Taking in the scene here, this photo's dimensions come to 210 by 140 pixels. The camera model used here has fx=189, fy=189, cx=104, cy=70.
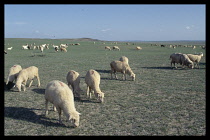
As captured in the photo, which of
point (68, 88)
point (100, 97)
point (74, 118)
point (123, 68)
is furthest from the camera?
point (123, 68)

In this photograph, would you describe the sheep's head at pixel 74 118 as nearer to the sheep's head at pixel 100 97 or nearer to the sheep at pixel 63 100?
the sheep at pixel 63 100

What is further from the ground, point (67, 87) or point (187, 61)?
point (187, 61)

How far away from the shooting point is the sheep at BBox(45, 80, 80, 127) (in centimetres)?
777

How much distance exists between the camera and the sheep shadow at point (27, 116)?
8.41 meters

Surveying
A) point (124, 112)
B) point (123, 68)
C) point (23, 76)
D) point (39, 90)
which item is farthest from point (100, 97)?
point (123, 68)

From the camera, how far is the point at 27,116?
909cm

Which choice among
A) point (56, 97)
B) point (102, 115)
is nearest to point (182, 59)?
point (102, 115)

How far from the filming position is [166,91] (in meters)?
13.3

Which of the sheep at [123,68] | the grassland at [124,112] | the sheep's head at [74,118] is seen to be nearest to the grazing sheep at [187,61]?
the grassland at [124,112]

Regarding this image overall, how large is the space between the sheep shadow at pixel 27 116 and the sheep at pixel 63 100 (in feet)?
1.32

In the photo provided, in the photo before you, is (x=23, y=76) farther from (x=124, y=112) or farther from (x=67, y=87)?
(x=124, y=112)

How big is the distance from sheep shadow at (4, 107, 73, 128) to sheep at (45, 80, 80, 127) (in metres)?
0.40

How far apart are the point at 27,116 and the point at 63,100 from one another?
2324 millimetres

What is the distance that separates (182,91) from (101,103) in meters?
6.12
